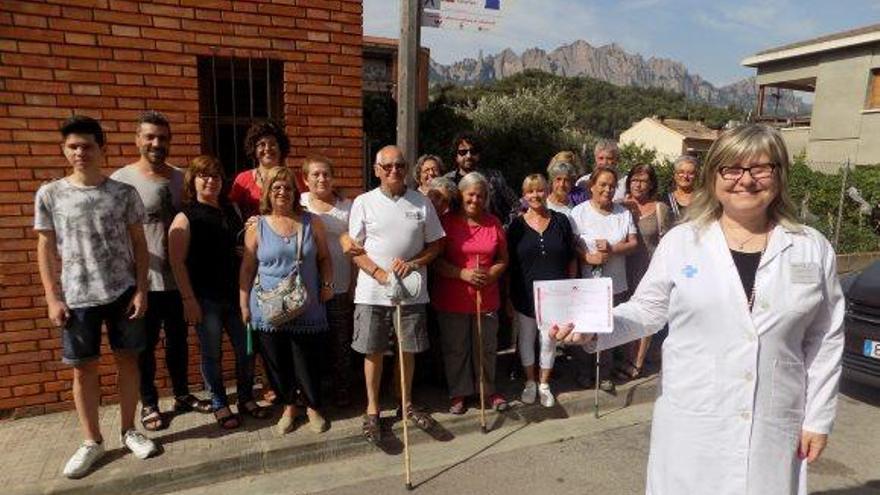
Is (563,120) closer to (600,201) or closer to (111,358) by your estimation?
(600,201)

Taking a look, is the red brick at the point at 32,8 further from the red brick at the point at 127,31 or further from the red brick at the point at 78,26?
the red brick at the point at 127,31

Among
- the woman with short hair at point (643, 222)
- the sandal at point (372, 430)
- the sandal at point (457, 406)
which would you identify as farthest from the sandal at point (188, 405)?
the woman with short hair at point (643, 222)

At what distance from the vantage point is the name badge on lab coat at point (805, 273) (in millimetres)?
1867

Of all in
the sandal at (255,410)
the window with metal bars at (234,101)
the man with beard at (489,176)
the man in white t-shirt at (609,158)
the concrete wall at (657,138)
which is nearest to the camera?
the sandal at (255,410)

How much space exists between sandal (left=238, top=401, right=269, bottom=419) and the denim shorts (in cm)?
89

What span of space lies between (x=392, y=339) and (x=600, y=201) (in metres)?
2.00

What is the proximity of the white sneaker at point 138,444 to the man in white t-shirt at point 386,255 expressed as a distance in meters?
1.34

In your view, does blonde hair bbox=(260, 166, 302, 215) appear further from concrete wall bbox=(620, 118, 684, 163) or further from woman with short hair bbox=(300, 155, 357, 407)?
concrete wall bbox=(620, 118, 684, 163)

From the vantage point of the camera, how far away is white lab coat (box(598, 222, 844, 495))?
6.16 ft

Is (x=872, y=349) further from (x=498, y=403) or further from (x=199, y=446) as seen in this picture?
(x=199, y=446)

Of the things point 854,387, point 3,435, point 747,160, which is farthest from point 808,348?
point 3,435

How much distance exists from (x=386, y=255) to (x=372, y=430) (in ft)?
3.92

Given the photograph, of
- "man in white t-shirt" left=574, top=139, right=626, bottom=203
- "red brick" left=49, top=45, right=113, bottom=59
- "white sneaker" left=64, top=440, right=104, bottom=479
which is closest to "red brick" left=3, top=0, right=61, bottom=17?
"red brick" left=49, top=45, right=113, bottom=59

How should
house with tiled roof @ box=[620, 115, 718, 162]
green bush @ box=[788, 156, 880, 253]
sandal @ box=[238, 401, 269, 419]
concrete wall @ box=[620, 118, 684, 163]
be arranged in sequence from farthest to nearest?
concrete wall @ box=[620, 118, 684, 163] < house with tiled roof @ box=[620, 115, 718, 162] < green bush @ box=[788, 156, 880, 253] < sandal @ box=[238, 401, 269, 419]
